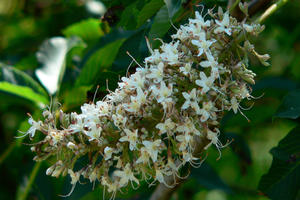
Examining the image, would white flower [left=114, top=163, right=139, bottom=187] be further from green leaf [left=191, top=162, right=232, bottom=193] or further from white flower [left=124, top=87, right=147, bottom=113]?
green leaf [left=191, top=162, right=232, bottom=193]

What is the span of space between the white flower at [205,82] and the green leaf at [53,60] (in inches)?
43.7

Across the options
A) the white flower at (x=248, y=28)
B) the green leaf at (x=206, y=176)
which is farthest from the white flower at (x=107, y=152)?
the green leaf at (x=206, y=176)

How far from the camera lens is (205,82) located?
115cm

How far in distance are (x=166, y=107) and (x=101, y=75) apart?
44 centimetres

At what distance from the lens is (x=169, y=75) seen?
47.1 inches

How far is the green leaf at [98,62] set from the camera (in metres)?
1.98

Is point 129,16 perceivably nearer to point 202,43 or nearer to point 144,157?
point 202,43

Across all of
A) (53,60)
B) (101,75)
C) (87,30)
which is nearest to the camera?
(101,75)

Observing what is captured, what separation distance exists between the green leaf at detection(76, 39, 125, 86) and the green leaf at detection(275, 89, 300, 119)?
33.8 inches

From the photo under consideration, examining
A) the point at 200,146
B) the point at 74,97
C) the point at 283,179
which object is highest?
the point at 74,97

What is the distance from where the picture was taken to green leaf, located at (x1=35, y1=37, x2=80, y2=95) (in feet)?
7.11

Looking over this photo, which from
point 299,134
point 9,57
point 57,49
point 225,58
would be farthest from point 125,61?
point 9,57

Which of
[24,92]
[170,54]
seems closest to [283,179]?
[170,54]

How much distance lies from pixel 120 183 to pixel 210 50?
1.68ft
